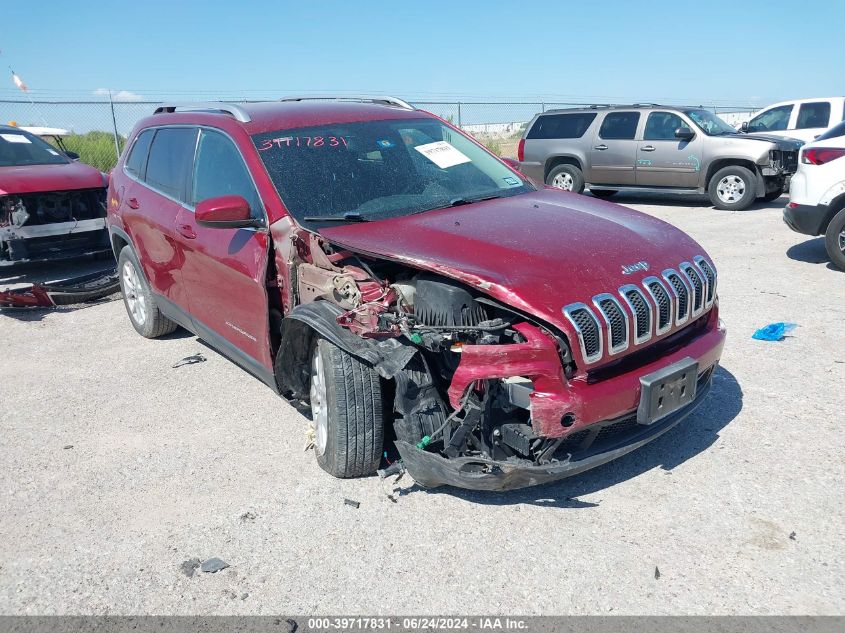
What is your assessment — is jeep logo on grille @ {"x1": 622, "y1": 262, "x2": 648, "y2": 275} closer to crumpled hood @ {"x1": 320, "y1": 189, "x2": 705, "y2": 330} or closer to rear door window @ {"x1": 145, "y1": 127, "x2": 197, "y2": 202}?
crumpled hood @ {"x1": 320, "y1": 189, "x2": 705, "y2": 330}

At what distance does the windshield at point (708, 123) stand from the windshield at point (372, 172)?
29.2 ft

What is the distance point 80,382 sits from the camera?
17.3 ft

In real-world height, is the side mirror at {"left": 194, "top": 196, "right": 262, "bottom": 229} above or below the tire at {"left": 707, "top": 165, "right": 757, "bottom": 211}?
above

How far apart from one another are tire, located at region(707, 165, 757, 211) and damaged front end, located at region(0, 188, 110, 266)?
9712 mm

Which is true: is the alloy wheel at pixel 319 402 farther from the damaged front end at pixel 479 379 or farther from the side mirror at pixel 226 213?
the side mirror at pixel 226 213

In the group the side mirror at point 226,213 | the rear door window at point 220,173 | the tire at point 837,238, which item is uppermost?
the rear door window at point 220,173

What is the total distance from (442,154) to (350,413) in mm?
1994

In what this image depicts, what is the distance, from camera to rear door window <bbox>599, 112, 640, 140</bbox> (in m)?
12.9

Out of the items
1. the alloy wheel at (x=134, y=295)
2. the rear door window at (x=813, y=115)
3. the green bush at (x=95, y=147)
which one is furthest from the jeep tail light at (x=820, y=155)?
the green bush at (x=95, y=147)

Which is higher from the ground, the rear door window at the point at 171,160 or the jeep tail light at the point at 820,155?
the rear door window at the point at 171,160

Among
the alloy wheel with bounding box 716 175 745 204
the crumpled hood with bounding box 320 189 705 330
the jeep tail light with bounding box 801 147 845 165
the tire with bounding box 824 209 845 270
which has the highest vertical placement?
the crumpled hood with bounding box 320 189 705 330

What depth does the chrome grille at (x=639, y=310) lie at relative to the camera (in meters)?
3.10

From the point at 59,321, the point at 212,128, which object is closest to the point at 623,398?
the point at 212,128

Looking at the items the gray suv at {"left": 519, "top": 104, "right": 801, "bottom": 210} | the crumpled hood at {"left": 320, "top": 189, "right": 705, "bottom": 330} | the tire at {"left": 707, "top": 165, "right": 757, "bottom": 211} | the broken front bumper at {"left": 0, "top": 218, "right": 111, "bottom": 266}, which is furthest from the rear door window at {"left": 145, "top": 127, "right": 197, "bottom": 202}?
the tire at {"left": 707, "top": 165, "right": 757, "bottom": 211}
